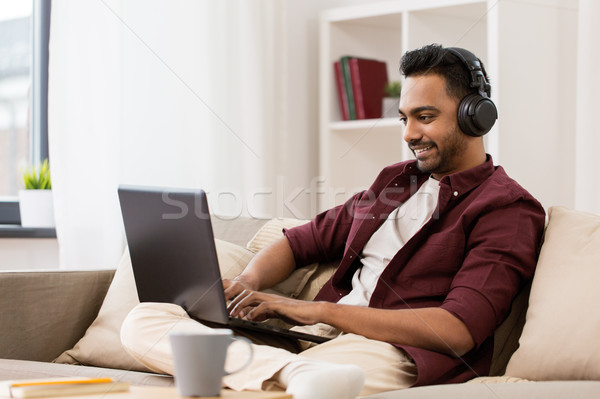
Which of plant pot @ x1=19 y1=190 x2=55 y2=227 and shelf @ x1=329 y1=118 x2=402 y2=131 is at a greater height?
shelf @ x1=329 y1=118 x2=402 y2=131

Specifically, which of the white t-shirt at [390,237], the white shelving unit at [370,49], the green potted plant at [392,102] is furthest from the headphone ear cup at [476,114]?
the green potted plant at [392,102]

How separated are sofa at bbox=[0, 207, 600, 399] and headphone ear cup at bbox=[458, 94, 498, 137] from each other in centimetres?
22

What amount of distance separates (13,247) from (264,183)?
0.92 meters

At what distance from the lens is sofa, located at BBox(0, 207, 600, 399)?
4.14 ft

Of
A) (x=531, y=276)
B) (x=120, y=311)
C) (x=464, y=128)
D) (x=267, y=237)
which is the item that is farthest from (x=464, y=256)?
(x=120, y=311)

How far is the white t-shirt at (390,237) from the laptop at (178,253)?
0.21 metres

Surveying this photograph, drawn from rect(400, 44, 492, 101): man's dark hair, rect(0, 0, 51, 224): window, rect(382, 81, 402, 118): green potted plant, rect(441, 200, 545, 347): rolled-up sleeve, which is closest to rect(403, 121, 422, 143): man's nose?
rect(400, 44, 492, 101): man's dark hair

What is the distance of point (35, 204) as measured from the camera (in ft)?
8.36

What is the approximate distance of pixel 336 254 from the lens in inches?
70.6

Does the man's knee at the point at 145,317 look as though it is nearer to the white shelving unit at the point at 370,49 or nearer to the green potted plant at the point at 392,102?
the white shelving unit at the point at 370,49

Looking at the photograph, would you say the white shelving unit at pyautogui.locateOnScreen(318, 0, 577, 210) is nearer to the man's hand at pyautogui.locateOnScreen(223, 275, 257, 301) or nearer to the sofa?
the sofa

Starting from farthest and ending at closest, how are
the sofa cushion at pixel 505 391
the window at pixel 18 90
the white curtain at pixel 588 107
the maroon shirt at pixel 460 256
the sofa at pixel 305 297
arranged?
1. the window at pixel 18 90
2. the white curtain at pixel 588 107
3. the maroon shirt at pixel 460 256
4. the sofa at pixel 305 297
5. the sofa cushion at pixel 505 391

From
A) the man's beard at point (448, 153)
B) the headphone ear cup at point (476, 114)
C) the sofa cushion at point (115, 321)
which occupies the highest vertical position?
the headphone ear cup at point (476, 114)

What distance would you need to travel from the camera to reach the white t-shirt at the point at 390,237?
63.5 inches
